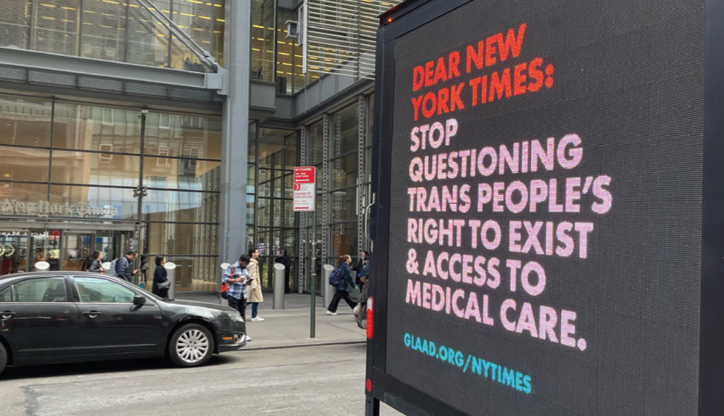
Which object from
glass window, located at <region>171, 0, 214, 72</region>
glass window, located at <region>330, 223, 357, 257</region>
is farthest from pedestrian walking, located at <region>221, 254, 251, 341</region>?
glass window, located at <region>171, 0, 214, 72</region>

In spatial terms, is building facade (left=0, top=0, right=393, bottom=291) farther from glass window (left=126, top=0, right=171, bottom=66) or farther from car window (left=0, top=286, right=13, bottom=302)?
car window (left=0, top=286, right=13, bottom=302)

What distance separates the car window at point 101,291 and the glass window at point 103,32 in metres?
14.5

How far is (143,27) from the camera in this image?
22.1 meters

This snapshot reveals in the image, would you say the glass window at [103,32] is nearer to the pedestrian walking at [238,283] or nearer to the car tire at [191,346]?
the pedestrian walking at [238,283]

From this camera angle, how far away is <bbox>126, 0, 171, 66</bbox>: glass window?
860 inches

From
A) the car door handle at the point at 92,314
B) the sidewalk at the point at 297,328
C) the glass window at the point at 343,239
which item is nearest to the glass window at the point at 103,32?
the glass window at the point at 343,239

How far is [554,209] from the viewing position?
8.39 ft

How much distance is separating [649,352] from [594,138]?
82cm

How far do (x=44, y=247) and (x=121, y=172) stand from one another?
4.12 meters

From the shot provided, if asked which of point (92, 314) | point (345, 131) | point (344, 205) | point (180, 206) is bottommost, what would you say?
point (92, 314)

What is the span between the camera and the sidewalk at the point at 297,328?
39.3 ft

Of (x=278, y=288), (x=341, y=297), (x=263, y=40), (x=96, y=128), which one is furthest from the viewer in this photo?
(x=263, y=40)

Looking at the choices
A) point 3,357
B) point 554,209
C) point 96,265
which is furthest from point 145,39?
point 554,209

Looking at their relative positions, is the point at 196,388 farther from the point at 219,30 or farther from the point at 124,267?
the point at 219,30
